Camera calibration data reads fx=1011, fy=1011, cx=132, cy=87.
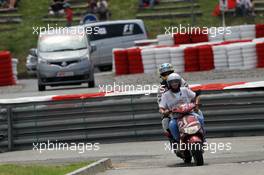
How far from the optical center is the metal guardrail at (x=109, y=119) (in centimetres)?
1906

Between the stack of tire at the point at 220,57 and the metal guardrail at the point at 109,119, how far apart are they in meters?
12.2

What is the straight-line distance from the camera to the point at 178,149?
50.1ft

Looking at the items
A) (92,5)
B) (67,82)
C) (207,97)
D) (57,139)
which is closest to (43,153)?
(57,139)

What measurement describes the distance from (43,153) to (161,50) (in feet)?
47.1

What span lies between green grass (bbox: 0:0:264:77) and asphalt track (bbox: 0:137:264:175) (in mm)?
24155

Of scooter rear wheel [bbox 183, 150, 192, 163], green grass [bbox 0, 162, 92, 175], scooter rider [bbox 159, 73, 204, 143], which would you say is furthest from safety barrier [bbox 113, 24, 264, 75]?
green grass [bbox 0, 162, 92, 175]

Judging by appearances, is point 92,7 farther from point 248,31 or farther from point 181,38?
point 248,31

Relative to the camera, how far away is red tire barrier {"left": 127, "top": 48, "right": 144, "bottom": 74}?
109 feet

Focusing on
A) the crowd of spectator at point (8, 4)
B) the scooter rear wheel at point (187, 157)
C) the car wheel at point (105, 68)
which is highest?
the crowd of spectator at point (8, 4)

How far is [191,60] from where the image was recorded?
3198 cm

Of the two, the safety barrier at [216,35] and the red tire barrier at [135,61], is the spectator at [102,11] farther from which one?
the red tire barrier at [135,61]

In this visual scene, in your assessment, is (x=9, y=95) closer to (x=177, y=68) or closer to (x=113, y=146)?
(x=177, y=68)

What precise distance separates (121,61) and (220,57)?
12.5 ft

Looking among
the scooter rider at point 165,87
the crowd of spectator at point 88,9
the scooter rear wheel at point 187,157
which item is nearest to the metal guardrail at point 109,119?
the scooter rider at point 165,87
